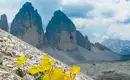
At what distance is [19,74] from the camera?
9438 millimetres

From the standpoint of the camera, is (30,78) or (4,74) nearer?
(4,74)

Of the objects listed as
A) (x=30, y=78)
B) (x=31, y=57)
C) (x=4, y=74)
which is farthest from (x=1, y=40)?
(x=4, y=74)

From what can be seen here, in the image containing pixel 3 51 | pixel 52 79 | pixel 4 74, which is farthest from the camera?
pixel 3 51

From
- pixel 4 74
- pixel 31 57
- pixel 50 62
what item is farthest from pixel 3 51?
pixel 50 62

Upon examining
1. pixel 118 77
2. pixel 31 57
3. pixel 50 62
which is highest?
pixel 118 77

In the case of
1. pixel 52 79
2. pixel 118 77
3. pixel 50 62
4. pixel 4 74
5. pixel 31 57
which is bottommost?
pixel 52 79

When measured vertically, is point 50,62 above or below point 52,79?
above

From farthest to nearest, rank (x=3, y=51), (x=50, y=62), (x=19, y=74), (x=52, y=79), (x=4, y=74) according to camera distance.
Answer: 1. (x=3, y=51)
2. (x=19, y=74)
3. (x=4, y=74)
4. (x=50, y=62)
5. (x=52, y=79)

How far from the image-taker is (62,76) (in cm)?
238

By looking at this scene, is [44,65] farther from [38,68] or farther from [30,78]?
[30,78]

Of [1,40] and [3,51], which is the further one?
[1,40]

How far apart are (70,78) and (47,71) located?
0.21 metres

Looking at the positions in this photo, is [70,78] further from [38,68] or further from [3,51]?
[3,51]

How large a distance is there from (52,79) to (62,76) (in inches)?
3.9
